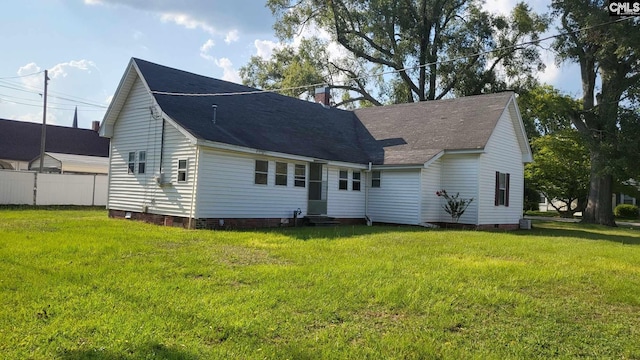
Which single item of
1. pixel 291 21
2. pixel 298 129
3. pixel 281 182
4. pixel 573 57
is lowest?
pixel 281 182

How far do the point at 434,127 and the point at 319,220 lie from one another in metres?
6.94

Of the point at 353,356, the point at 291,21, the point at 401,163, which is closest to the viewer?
the point at 353,356

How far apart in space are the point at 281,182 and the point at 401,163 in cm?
480

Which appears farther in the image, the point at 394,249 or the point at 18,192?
the point at 18,192

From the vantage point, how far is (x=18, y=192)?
2294 centimetres

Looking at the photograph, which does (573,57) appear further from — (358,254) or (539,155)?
(358,254)

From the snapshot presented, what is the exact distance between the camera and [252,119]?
17.6 metres

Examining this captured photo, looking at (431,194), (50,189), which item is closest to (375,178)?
(431,194)

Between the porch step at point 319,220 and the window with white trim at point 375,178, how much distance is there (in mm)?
2599

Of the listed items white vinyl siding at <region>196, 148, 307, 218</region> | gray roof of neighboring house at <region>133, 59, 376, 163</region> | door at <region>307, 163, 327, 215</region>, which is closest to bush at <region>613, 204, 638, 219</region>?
gray roof of neighboring house at <region>133, 59, 376, 163</region>

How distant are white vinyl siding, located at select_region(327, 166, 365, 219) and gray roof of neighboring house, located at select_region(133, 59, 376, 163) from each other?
0.70 m

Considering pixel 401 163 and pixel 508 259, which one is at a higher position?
pixel 401 163

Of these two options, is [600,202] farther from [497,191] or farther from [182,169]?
[182,169]

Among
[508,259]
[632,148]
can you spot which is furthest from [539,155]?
[508,259]
